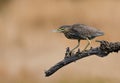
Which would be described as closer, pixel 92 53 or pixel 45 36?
pixel 92 53

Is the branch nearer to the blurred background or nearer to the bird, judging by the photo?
the bird

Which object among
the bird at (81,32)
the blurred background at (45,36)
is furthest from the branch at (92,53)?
the blurred background at (45,36)

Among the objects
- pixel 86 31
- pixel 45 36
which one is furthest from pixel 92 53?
pixel 45 36

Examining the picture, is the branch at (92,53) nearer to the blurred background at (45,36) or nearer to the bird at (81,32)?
the bird at (81,32)

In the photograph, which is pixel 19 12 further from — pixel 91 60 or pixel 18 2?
pixel 91 60

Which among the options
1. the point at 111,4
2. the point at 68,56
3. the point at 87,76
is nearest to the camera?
the point at 68,56

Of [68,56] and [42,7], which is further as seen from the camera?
[42,7]

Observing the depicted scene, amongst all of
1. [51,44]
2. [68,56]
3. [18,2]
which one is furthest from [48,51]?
[68,56]

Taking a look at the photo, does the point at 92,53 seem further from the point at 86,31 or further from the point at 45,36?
the point at 45,36
